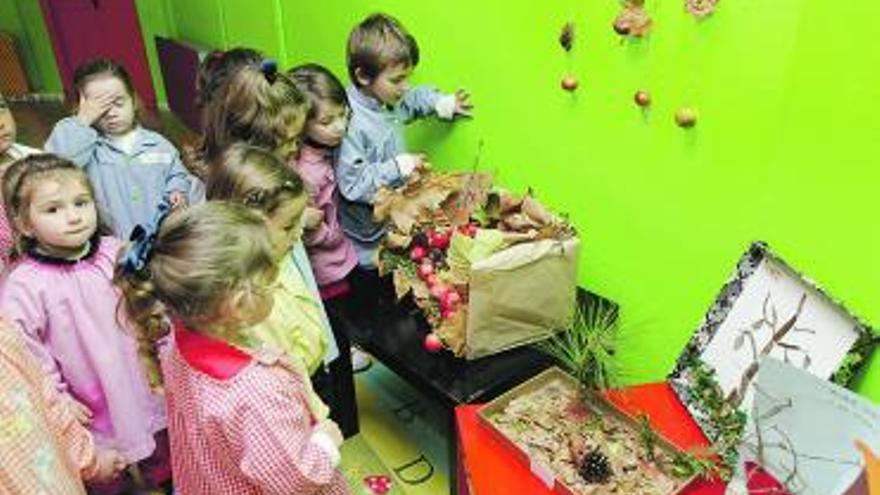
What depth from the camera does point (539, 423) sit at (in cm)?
139

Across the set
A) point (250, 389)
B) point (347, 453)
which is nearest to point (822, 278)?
point (250, 389)

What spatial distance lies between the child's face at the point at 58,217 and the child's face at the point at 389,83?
83cm

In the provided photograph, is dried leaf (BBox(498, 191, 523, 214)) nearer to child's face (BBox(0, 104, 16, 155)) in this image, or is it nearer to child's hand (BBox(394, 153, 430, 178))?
child's hand (BBox(394, 153, 430, 178))

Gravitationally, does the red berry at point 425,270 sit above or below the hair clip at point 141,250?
below

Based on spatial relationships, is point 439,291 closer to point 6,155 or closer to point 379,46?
point 379,46

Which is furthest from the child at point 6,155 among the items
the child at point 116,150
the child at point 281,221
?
the child at point 281,221

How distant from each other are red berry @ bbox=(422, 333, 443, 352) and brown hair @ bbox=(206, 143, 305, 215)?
1.54ft

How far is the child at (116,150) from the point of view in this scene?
6.25 ft

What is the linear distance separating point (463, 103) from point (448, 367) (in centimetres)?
83

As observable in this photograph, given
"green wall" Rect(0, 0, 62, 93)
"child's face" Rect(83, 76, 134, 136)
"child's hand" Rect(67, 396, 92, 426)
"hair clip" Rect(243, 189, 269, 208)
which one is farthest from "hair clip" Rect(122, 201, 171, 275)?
"green wall" Rect(0, 0, 62, 93)

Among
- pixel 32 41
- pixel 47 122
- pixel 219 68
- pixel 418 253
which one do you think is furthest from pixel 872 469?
pixel 32 41

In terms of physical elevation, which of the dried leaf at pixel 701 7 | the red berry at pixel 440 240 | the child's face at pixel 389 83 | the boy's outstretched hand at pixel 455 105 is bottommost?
the red berry at pixel 440 240

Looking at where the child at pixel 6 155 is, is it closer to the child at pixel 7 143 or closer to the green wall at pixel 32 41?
the child at pixel 7 143

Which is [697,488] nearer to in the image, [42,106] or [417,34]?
[417,34]
